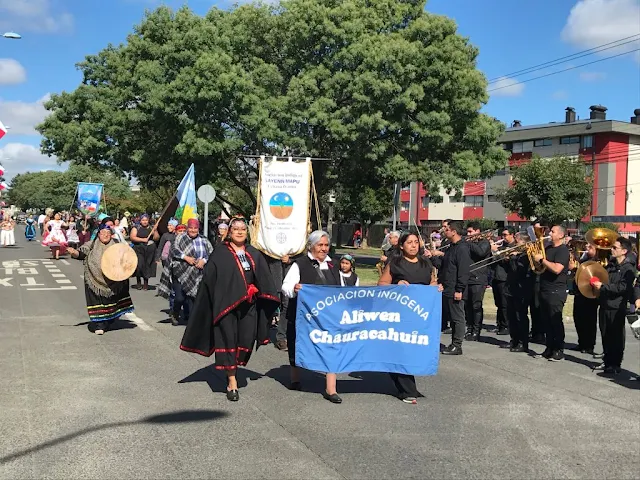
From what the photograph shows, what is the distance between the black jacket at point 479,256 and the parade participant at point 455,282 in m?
Answer: 0.76

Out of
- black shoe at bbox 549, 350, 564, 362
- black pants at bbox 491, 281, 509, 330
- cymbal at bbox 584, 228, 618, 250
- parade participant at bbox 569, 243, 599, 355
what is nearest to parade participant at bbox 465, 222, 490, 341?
black pants at bbox 491, 281, 509, 330

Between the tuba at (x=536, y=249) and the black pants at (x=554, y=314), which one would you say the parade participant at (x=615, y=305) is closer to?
the black pants at (x=554, y=314)

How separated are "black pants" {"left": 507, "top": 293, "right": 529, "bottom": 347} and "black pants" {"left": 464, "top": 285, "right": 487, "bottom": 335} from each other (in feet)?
2.54

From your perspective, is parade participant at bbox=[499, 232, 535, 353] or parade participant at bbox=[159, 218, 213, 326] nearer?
parade participant at bbox=[499, 232, 535, 353]

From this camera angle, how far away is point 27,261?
25.6 m

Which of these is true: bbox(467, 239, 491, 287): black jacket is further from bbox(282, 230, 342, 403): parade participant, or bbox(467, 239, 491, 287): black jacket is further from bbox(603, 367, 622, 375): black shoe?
bbox(282, 230, 342, 403): parade participant

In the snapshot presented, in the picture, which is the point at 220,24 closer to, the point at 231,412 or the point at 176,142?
the point at 176,142

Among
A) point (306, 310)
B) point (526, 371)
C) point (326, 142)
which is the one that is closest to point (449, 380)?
point (526, 371)

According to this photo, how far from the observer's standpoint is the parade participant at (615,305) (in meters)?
8.23

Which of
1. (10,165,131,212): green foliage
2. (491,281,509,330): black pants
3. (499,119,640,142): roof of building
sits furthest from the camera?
(10,165,131,212): green foliage

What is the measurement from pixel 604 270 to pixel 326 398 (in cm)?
392

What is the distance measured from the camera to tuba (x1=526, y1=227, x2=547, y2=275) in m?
9.21

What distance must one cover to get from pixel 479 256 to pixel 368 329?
4.39m

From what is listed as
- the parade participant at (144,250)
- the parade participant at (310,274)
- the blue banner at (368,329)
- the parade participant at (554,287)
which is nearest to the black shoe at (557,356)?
the parade participant at (554,287)
